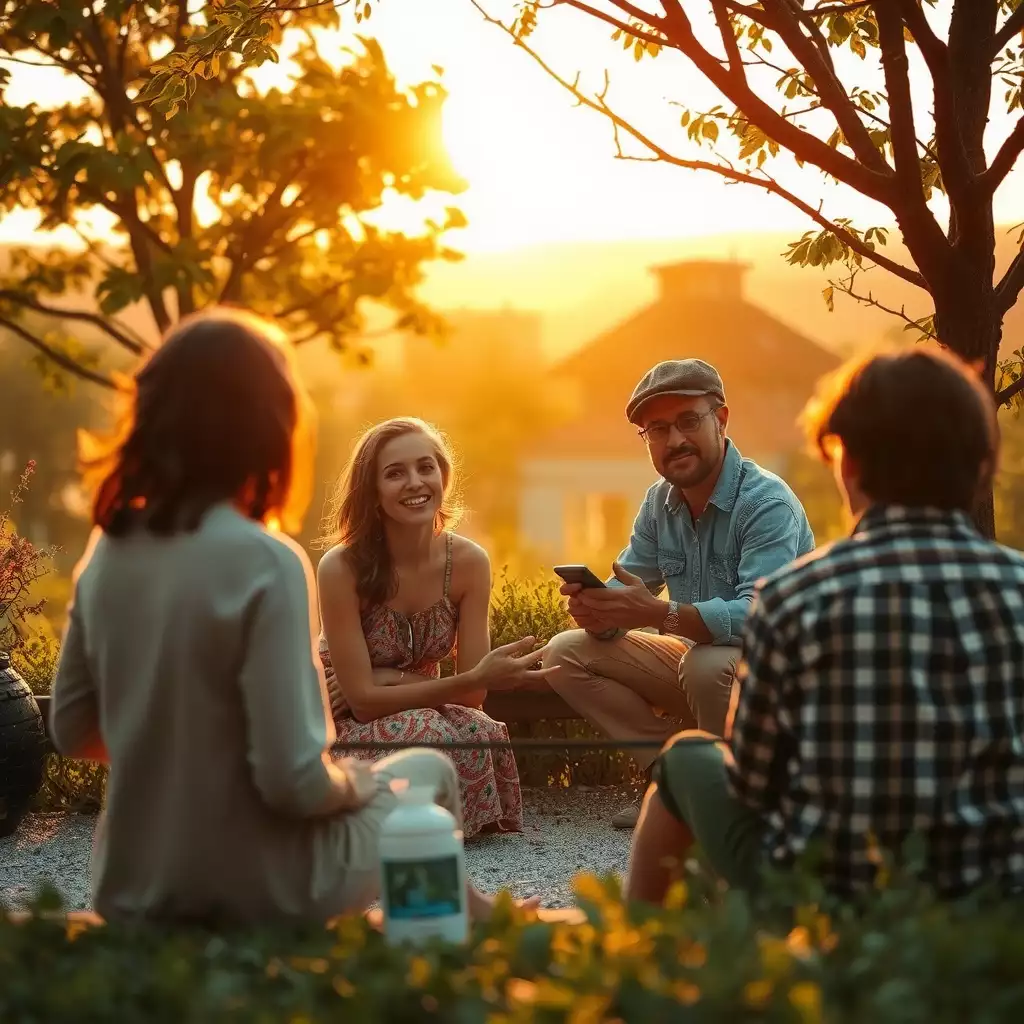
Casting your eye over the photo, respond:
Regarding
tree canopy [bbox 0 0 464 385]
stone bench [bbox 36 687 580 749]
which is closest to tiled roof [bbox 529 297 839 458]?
tree canopy [bbox 0 0 464 385]

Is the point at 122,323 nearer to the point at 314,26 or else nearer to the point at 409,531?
the point at 314,26

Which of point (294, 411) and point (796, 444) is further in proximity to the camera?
point (796, 444)

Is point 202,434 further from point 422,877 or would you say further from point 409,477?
point 409,477

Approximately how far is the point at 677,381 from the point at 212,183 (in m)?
9.57

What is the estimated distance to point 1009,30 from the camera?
5086mm

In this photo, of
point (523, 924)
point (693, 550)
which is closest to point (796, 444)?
point (693, 550)

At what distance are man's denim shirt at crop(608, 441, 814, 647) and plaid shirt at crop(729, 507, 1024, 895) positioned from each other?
260 centimetres

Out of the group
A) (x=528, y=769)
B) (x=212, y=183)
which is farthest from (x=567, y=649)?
(x=212, y=183)

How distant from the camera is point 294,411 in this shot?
2.64 metres

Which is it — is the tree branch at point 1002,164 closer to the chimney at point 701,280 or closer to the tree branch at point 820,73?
the tree branch at point 820,73

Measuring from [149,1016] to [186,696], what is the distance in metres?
0.68

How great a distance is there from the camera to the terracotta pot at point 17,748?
5715 millimetres

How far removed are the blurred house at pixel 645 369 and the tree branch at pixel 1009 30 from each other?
131 feet

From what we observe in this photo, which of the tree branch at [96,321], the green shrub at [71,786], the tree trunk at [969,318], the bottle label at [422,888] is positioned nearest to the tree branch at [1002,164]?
the tree trunk at [969,318]
